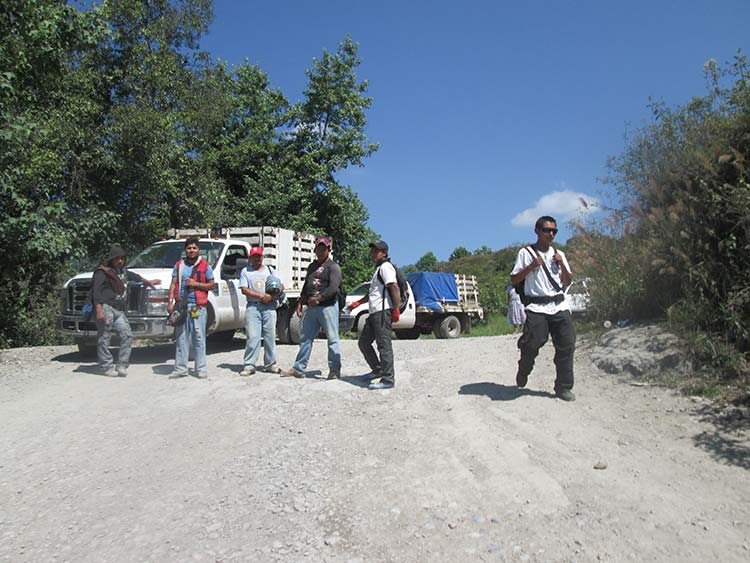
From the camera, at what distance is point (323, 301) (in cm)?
741

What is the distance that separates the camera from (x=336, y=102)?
23.6m

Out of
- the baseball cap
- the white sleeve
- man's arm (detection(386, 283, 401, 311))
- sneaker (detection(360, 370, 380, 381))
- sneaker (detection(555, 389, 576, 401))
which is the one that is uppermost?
the baseball cap

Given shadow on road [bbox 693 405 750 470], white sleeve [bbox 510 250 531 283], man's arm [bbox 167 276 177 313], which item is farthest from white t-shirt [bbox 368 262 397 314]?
shadow on road [bbox 693 405 750 470]

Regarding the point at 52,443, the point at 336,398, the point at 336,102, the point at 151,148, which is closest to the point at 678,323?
the point at 336,398

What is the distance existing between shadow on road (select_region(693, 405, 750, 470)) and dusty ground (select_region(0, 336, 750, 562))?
2cm

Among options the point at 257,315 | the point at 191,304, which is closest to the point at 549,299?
the point at 257,315

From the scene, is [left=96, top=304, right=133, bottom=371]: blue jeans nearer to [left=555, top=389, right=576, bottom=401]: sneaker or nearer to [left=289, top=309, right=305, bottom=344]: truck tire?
[left=289, top=309, right=305, bottom=344]: truck tire

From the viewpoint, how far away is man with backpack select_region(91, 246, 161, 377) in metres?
8.25

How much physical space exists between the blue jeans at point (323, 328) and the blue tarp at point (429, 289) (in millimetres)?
10579

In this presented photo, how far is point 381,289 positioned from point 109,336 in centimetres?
419

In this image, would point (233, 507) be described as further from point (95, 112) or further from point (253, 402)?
point (95, 112)

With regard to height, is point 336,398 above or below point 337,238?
below

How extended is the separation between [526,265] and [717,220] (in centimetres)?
249

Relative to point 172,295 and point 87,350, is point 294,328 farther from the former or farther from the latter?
point 172,295
